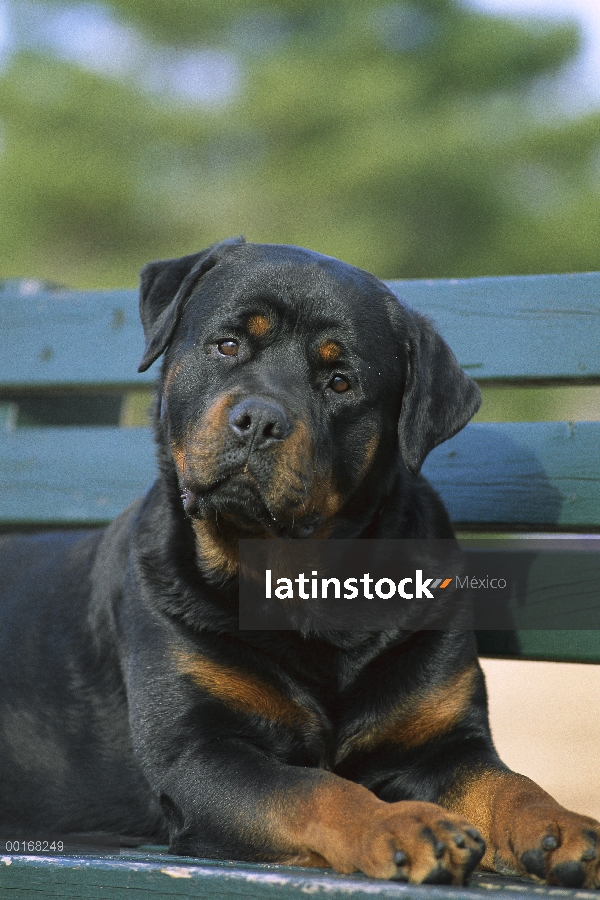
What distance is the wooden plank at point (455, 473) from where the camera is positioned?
290 centimetres

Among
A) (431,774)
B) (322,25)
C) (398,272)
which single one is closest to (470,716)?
(431,774)

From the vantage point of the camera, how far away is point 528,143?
383 inches

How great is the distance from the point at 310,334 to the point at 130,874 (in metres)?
1.24

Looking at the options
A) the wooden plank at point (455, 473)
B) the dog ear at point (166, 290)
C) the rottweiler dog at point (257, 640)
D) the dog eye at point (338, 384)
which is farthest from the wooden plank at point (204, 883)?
the wooden plank at point (455, 473)

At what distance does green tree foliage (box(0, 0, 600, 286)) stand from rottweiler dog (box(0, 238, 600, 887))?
7037mm

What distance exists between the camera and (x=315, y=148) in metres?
10.4

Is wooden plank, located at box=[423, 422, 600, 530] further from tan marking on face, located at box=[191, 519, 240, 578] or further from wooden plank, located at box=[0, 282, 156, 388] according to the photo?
wooden plank, located at box=[0, 282, 156, 388]

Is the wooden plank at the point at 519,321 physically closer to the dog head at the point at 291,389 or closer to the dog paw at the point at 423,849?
the dog head at the point at 291,389

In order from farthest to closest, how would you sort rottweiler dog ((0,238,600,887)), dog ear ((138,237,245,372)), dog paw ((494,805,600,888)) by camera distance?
dog ear ((138,237,245,372)) < rottweiler dog ((0,238,600,887)) < dog paw ((494,805,600,888))

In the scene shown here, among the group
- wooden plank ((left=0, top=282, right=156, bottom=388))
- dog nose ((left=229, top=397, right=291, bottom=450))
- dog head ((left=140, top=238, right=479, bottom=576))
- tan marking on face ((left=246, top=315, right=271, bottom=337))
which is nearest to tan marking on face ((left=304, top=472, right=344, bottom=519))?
dog head ((left=140, top=238, right=479, bottom=576))

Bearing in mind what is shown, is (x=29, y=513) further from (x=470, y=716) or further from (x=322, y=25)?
(x=322, y=25)

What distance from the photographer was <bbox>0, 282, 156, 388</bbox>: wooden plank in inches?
134

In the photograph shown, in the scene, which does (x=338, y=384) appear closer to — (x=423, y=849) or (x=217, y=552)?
(x=217, y=552)

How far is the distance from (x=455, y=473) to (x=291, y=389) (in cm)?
94
